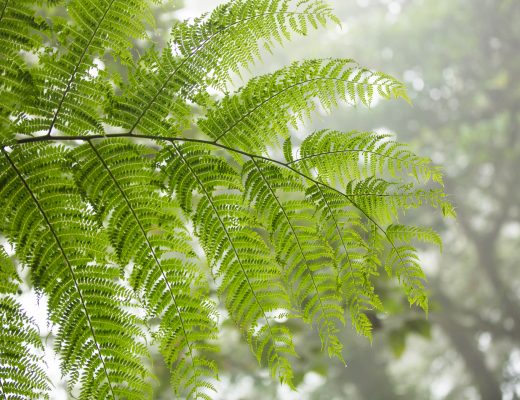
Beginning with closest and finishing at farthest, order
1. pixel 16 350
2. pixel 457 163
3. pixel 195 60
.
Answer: pixel 16 350 → pixel 195 60 → pixel 457 163

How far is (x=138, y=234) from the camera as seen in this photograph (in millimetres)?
949

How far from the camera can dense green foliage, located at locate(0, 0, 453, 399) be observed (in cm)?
91

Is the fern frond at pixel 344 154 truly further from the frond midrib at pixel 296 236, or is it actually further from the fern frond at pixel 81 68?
the fern frond at pixel 81 68

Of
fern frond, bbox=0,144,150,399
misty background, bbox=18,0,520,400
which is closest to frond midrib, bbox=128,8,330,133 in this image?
fern frond, bbox=0,144,150,399

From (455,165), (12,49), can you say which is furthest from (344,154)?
(455,165)

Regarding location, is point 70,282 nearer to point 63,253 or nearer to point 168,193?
point 63,253

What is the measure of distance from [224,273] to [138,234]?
20 centimetres

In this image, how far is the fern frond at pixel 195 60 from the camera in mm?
994

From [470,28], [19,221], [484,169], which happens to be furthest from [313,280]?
[470,28]

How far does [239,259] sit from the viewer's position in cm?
97

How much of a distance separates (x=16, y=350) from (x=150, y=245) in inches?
13.0

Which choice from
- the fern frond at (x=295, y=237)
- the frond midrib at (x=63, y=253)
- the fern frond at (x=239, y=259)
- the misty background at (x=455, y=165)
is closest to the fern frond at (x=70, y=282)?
the frond midrib at (x=63, y=253)

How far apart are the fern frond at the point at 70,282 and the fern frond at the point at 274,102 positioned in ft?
1.18

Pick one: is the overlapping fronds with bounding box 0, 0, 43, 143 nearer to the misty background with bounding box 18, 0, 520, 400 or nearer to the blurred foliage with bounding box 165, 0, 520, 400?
the misty background with bounding box 18, 0, 520, 400
